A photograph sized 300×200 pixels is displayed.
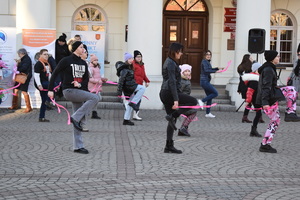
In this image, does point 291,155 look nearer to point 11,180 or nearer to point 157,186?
point 157,186

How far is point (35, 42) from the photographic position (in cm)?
1573

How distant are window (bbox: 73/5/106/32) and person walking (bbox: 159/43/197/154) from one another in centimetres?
1114

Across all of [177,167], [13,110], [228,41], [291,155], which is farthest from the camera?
[228,41]

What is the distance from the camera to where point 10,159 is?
8.73 metres

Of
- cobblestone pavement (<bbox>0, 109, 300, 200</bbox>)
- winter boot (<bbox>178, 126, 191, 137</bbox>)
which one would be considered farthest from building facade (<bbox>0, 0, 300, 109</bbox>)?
cobblestone pavement (<bbox>0, 109, 300, 200</bbox>)

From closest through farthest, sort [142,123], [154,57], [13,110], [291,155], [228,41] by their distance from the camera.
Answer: [291,155], [142,123], [13,110], [154,57], [228,41]

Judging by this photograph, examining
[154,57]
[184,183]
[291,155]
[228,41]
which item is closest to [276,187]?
[184,183]

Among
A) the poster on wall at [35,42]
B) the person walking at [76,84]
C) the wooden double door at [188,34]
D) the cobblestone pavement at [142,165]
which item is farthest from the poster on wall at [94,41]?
the person walking at [76,84]

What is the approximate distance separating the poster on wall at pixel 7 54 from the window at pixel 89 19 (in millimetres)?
4897

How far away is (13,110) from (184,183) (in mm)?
9430

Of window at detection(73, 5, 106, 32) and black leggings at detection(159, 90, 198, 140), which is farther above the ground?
window at detection(73, 5, 106, 32)

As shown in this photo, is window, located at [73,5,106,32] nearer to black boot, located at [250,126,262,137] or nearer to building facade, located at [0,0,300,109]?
building facade, located at [0,0,300,109]

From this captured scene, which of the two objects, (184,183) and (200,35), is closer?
(184,183)

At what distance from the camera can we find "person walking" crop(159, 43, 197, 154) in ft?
30.1
